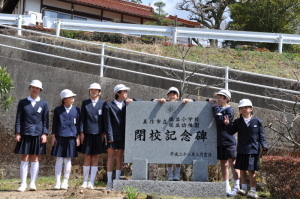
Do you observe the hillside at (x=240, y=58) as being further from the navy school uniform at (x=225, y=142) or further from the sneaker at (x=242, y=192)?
the sneaker at (x=242, y=192)

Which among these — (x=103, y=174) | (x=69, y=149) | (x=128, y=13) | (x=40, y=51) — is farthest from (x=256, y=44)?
(x=69, y=149)

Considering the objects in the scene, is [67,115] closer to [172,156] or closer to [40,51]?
[172,156]

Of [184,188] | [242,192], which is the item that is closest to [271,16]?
[242,192]

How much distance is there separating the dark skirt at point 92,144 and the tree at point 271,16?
14554mm

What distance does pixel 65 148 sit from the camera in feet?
24.3

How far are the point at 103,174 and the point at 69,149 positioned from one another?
1.62 metres

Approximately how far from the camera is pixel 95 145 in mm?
7480

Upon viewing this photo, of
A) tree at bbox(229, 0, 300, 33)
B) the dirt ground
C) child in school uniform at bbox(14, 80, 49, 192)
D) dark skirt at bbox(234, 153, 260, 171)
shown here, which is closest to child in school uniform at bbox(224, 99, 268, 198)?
dark skirt at bbox(234, 153, 260, 171)

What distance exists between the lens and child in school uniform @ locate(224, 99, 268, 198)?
270 inches

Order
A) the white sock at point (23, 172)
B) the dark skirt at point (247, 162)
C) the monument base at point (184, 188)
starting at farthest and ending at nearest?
the white sock at point (23, 172) → the dark skirt at point (247, 162) → the monument base at point (184, 188)

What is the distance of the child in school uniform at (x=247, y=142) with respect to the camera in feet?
22.5

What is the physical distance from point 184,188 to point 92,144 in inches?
69.8

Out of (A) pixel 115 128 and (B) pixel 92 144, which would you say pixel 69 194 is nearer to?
(B) pixel 92 144

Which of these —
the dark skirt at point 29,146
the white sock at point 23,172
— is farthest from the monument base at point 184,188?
the white sock at point 23,172
